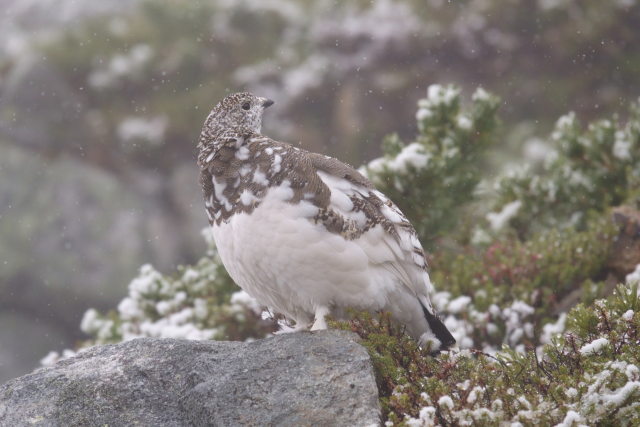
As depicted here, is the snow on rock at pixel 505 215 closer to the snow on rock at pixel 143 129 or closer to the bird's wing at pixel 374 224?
the bird's wing at pixel 374 224

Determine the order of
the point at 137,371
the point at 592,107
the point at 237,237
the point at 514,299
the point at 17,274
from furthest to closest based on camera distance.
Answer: the point at 592,107
the point at 17,274
the point at 514,299
the point at 237,237
the point at 137,371

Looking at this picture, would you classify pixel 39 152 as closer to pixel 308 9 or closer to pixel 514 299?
pixel 308 9

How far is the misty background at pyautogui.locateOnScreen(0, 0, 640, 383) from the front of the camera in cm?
1009

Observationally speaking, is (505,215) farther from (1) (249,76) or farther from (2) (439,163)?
(1) (249,76)

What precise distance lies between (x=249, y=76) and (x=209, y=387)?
28.6 feet

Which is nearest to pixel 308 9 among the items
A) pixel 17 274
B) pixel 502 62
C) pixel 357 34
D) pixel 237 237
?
pixel 357 34

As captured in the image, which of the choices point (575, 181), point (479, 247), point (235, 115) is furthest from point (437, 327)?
point (575, 181)

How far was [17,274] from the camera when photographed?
9375mm

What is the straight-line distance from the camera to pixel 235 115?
3318 mm

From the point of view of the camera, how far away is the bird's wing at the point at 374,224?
3.00 meters

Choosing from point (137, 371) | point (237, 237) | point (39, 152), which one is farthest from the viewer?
point (39, 152)

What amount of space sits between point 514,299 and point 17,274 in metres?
6.57

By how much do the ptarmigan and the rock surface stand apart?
0.23 metres

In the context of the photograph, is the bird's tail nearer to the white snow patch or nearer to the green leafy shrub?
the green leafy shrub
